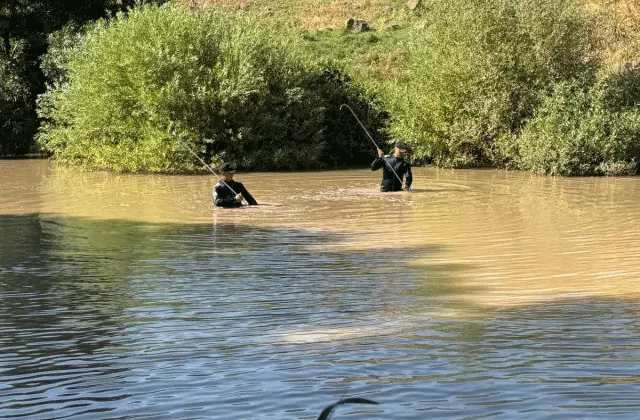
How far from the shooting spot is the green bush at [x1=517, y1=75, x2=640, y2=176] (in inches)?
1230

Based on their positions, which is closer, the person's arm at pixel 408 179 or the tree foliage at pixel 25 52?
the person's arm at pixel 408 179

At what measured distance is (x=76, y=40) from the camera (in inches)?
1618

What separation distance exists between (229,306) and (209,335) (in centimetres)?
149

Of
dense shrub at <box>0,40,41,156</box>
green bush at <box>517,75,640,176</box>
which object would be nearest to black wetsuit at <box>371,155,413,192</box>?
green bush at <box>517,75,640,176</box>

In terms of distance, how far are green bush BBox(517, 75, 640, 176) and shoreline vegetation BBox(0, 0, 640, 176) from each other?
5 cm

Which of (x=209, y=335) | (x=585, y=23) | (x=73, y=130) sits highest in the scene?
(x=585, y=23)

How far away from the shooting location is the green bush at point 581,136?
31.2 metres

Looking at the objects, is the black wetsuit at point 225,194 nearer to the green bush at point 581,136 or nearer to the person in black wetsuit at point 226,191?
Result: the person in black wetsuit at point 226,191

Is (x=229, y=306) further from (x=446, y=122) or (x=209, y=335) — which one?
(x=446, y=122)

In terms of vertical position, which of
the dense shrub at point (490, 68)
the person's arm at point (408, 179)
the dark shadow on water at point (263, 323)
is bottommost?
Result: the dark shadow on water at point (263, 323)

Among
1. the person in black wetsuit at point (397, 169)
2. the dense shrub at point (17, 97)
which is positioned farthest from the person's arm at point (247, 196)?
the dense shrub at point (17, 97)

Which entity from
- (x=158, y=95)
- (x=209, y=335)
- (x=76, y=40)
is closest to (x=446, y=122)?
(x=158, y=95)

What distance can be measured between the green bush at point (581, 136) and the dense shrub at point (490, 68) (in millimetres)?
1072

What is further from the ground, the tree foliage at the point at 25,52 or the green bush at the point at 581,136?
the tree foliage at the point at 25,52
